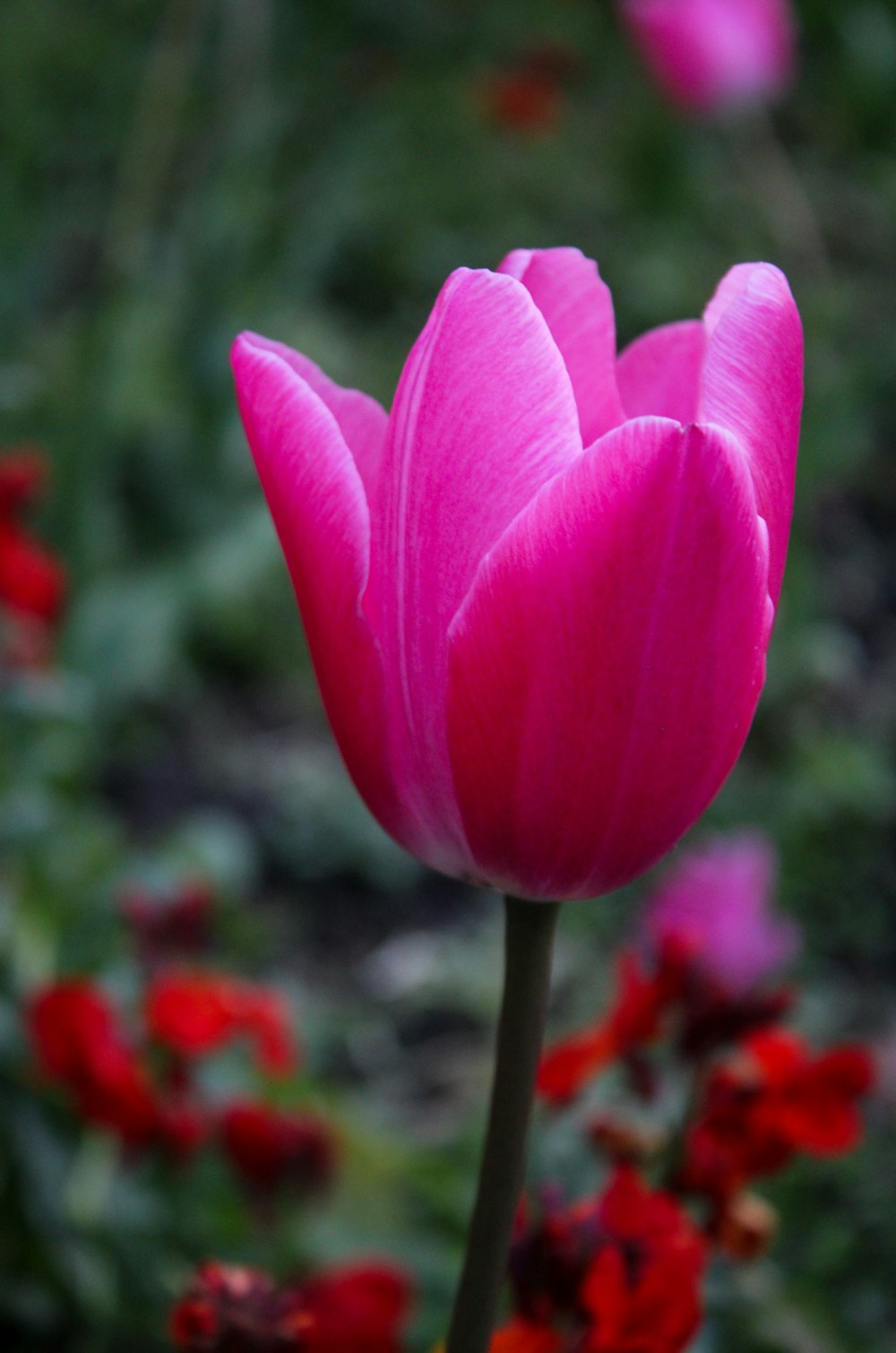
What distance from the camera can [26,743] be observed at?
95 centimetres

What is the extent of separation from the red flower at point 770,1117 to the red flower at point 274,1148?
0.81ft

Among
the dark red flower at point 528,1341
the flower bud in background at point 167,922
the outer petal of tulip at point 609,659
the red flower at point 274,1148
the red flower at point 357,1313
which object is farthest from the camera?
the flower bud in background at point 167,922

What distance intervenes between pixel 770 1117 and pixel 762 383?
0.88 feet

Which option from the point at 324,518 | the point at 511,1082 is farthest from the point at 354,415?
the point at 511,1082

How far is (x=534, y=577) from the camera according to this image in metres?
0.28

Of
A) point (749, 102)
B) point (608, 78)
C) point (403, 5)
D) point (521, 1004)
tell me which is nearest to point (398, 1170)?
Answer: point (521, 1004)

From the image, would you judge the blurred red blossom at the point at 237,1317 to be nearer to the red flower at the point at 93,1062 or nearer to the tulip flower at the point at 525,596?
the tulip flower at the point at 525,596

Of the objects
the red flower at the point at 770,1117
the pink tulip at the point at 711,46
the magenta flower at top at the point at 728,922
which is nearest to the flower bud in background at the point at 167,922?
the magenta flower at top at the point at 728,922

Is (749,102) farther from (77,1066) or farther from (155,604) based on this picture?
(77,1066)

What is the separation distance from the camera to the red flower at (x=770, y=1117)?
46cm

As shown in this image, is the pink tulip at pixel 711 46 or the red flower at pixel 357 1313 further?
the pink tulip at pixel 711 46

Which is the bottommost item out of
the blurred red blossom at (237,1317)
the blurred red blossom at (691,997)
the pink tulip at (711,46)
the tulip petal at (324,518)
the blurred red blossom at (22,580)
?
the blurred red blossom at (237,1317)

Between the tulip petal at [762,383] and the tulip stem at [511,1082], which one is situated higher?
the tulip petal at [762,383]

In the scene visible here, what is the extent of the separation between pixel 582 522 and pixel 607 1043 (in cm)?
30
